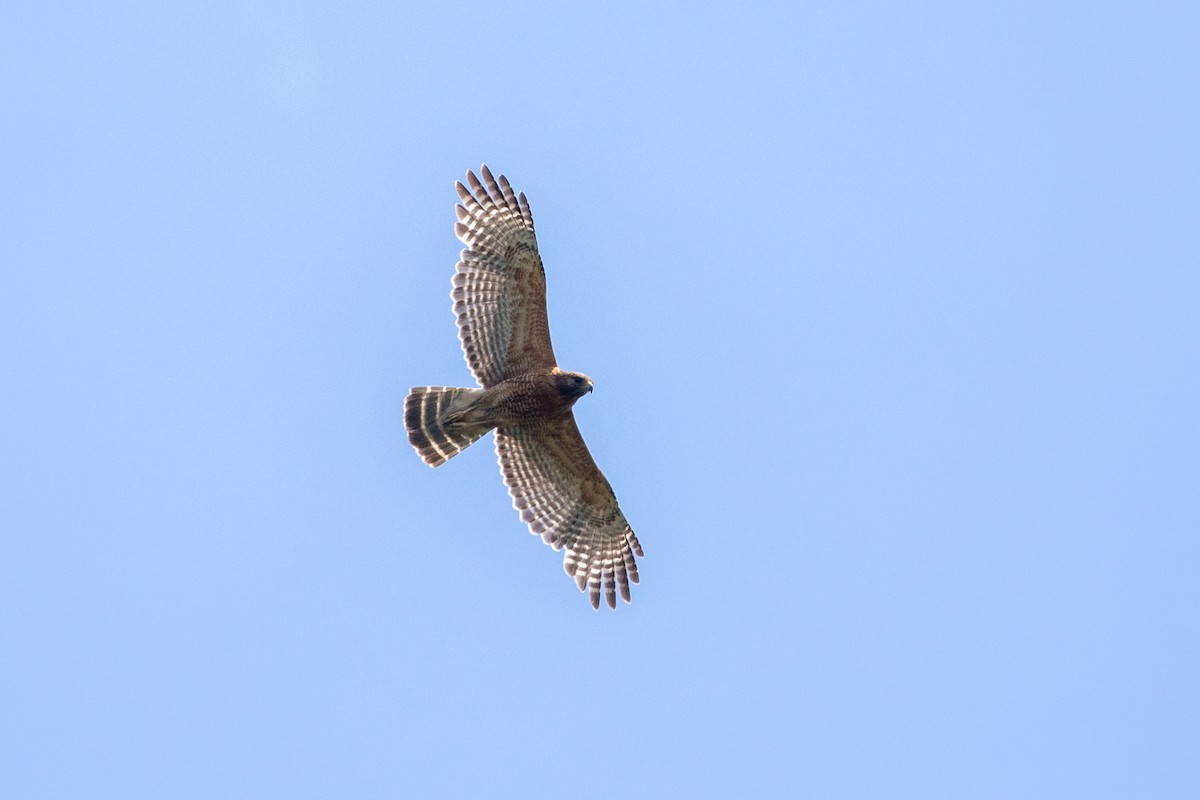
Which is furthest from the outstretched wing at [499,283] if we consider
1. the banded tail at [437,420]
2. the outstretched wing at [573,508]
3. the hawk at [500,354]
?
the outstretched wing at [573,508]

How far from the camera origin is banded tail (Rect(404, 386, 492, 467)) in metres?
20.2

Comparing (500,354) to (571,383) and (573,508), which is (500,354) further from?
(573,508)

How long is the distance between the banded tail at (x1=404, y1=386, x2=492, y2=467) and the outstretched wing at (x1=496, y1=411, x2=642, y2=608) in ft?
2.07

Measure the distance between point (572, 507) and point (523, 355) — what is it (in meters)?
1.85

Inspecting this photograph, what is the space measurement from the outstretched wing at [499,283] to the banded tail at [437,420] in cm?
41

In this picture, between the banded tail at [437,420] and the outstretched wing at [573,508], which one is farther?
the outstretched wing at [573,508]

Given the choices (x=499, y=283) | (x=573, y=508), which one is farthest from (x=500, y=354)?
(x=573, y=508)

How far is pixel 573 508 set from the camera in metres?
21.2

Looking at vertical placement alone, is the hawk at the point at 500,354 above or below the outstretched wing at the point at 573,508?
above

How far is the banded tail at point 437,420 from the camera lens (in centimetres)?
2020

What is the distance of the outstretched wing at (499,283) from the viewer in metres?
20.1

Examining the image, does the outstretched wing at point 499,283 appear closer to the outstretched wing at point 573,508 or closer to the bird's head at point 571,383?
the bird's head at point 571,383

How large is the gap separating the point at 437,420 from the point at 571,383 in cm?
142

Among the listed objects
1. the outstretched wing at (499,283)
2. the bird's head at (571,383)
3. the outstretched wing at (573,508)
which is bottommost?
the outstretched wing at (573,508)
